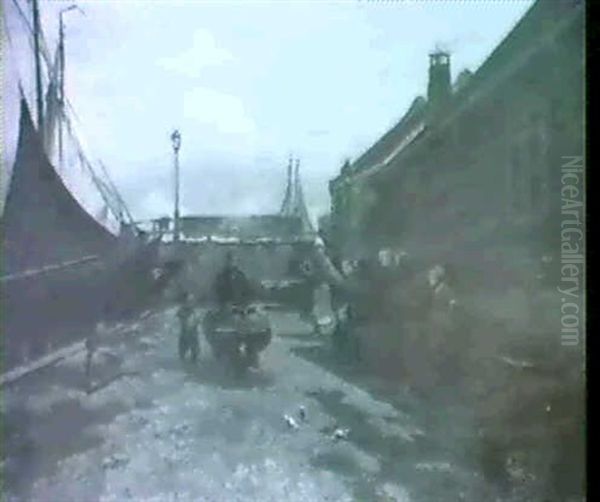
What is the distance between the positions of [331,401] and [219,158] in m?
0.39

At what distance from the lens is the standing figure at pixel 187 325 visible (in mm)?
1466

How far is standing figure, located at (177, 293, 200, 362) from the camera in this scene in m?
1.47

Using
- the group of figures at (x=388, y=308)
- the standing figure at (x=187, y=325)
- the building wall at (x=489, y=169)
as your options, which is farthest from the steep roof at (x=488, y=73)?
the standing figure at (x=187, y=325)

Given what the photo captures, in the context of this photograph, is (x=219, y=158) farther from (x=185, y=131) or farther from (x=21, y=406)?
(x=21, y=406)

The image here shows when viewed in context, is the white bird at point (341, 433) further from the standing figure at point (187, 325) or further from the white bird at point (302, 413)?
the standing figure at point (187, 325)

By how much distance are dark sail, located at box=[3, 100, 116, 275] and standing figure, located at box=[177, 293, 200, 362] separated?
14cm

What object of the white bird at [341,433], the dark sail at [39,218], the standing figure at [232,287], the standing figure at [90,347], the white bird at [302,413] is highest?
the dark sail at [39,218]

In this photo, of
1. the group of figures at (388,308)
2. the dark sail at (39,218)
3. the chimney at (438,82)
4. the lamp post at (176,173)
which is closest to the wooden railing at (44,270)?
the dark sail at (39,218)

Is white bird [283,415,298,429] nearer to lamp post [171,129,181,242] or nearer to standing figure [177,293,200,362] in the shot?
standing figure [177,293,200,362]

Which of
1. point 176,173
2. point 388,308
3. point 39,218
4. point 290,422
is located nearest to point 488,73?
point 388,308

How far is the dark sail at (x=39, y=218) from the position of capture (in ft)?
4.81

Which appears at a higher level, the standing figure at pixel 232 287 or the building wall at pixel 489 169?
the building wall at pixel 489 169

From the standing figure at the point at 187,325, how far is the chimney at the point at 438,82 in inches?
17.7

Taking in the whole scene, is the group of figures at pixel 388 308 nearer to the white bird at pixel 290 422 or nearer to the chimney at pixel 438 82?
the white bird at pixel 290 422
